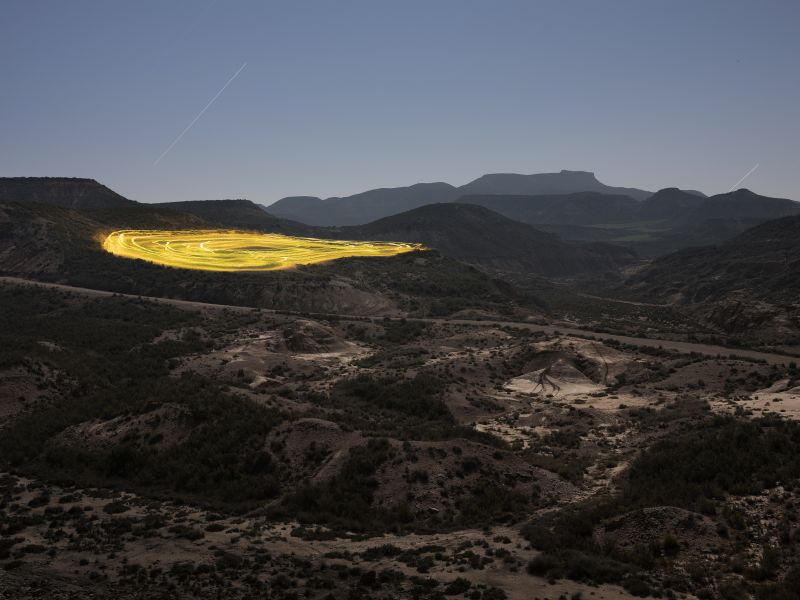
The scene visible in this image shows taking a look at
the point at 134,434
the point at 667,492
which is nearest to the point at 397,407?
the point at 134,434

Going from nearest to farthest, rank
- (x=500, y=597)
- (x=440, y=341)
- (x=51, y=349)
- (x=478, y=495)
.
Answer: (x=500, y=597), (x=478, y=495), (x=51, y=349), (x=440, y=341)

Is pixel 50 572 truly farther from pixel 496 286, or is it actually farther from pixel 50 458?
pixel 496 286

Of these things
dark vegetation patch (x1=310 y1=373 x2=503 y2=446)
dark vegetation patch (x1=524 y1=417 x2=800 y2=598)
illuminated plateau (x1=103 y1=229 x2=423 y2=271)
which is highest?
illuminated plateau (x1=103 y1=229 x2=423 y2=271)

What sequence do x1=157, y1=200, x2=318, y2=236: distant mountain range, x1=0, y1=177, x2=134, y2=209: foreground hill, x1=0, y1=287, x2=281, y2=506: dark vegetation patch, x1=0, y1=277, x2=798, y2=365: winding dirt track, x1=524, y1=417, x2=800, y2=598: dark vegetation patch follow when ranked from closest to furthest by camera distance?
x1=524, y1=417, x2=800, y2=598: dark vegetation patch, x1=0, y1=287, x2=281, y2=506: dark vegetation patch, x1=0, y1=277, x2=798, y2=365: winding dirt track, x1=0, y1=177, x2=134, y2=209: foreground hill, x1=157, y1=200, x2=318, y2=236: distant mountain range

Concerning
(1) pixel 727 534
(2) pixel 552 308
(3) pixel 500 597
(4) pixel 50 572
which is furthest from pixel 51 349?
(2) pixel 552 308

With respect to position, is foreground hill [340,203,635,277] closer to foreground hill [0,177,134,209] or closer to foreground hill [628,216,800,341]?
foreground hill [628,216,800,341]

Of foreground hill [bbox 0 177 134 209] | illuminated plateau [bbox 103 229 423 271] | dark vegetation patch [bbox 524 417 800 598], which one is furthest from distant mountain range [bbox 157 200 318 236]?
dark vegetation patch [bbox 524 417 800 598]

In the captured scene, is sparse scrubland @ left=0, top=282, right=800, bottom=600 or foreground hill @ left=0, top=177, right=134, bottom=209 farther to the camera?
foreground hill @ left=0, top=177, right=134, bottom=209
